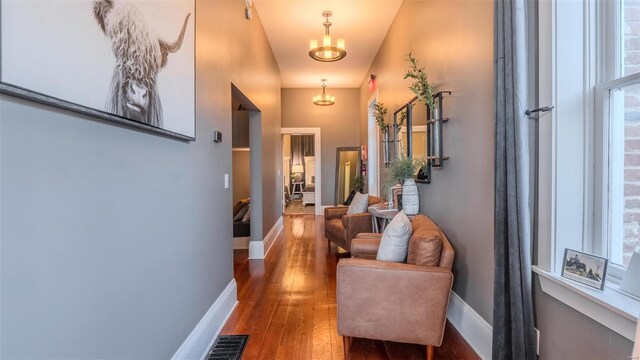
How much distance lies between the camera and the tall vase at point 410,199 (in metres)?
3.14

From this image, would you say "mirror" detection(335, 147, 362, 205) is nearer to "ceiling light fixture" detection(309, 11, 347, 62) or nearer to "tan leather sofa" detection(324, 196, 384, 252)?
"tan leather sofa" detection(324, 196, 384, 252)

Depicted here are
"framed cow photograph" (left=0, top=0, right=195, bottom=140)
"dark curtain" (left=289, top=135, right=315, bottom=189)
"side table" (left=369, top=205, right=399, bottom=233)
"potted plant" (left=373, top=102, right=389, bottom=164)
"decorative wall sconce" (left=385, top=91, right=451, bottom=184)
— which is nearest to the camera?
"framed cow photograph" (left=0, top=0, right=195, bottom=140)

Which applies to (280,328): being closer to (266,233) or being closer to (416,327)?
(416,327)

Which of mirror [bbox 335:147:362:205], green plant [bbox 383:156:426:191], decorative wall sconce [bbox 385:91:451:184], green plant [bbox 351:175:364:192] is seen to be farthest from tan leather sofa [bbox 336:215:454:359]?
mirror [bbox 335:147:362:205]

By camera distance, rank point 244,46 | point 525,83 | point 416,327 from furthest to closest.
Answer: point 244,46
point 416,327
point 525,83

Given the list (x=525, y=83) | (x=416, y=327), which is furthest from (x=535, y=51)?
(x=416, y=327)

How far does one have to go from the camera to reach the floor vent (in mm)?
2048

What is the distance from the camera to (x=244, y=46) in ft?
11.0

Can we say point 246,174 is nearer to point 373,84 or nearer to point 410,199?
point 373,84

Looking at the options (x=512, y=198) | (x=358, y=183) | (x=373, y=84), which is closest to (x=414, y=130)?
(x=512, y=198)

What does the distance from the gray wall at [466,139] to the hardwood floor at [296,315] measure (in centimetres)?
59

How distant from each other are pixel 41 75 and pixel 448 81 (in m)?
2.44

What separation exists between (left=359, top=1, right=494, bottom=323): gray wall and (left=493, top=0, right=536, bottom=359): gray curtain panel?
287mm

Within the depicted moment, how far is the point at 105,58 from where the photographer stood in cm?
109
